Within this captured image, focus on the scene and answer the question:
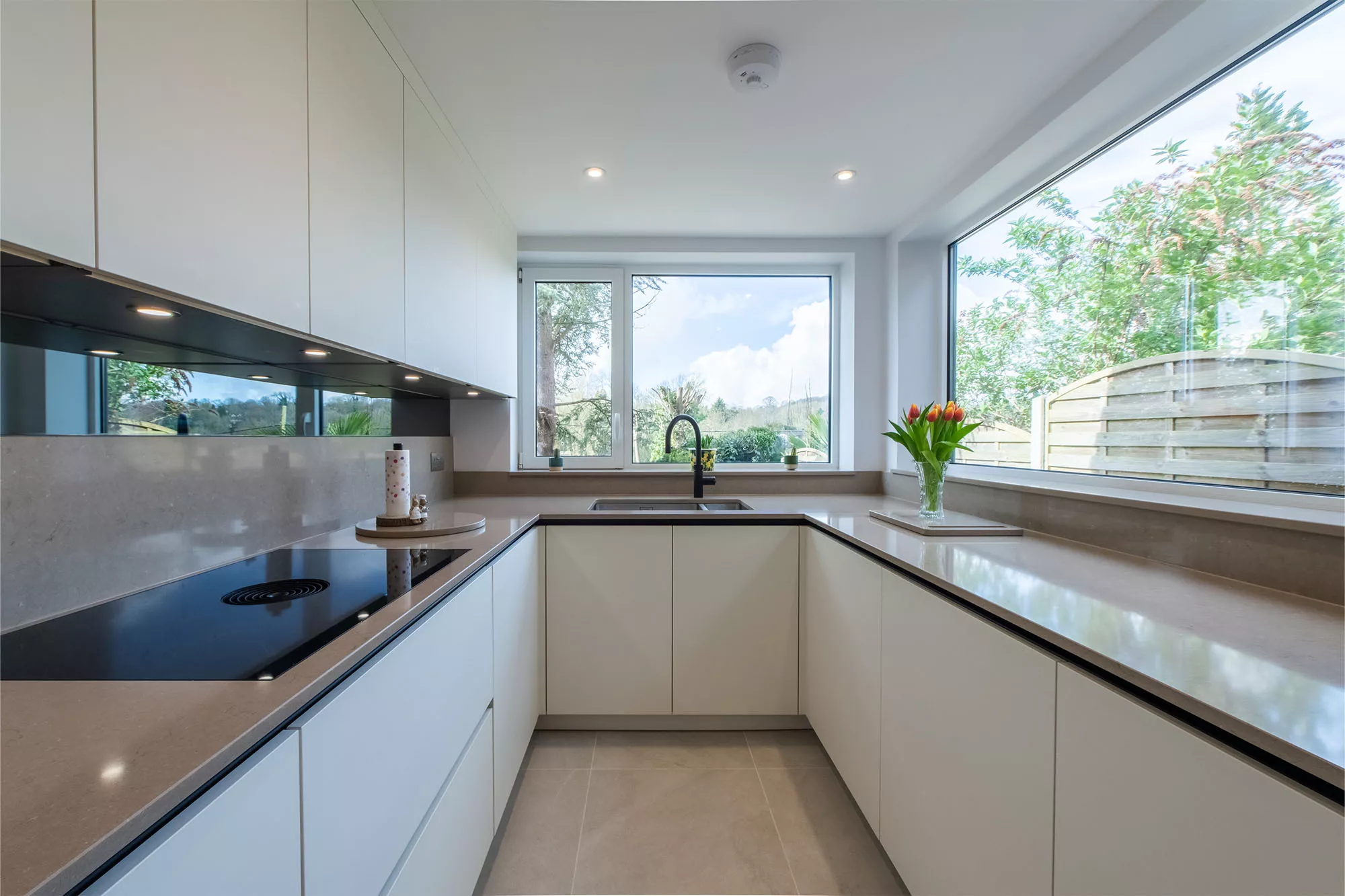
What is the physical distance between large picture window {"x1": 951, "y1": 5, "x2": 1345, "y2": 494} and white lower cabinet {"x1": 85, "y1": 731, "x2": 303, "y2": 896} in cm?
200

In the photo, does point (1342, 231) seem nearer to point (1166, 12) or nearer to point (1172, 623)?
point (1166, 12)

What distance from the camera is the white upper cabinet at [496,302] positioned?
7.14 feet

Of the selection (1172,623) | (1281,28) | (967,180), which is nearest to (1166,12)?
(1281,28)

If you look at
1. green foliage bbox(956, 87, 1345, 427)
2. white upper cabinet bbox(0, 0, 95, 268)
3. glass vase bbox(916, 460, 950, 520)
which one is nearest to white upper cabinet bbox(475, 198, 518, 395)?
white upper cabinet bbox(0, 0, 95, 268)

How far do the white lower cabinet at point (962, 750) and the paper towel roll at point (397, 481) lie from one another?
1477mm

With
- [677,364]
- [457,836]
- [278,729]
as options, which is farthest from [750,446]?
[278,729]

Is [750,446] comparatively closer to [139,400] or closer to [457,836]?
[457,836]

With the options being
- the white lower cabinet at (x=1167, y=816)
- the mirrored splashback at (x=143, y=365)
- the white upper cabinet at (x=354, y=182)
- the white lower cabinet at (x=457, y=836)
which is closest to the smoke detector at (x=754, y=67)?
the white upper cabinet at (x=354, y=182)

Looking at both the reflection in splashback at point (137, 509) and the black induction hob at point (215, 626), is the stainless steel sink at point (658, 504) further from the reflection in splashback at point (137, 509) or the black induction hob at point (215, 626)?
the black induction hob at point (215, 626)

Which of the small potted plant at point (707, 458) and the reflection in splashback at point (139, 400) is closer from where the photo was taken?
the reflection in splashback at point (139, 400)

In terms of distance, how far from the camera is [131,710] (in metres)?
0.60

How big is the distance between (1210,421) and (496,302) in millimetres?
2474

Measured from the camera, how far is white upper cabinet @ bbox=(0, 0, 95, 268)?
22.1 inches

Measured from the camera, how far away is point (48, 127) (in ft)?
1.98
